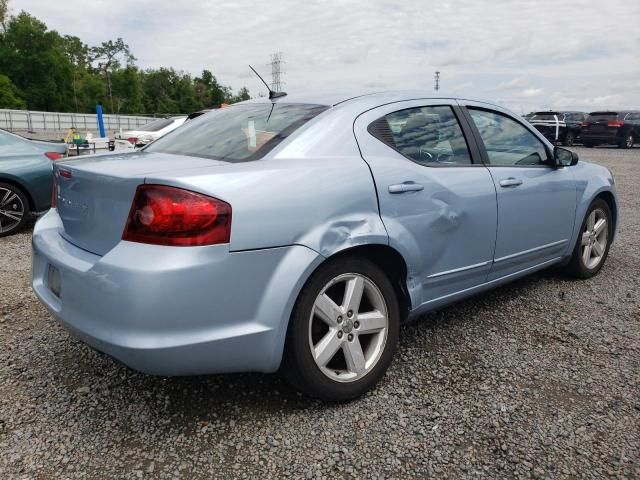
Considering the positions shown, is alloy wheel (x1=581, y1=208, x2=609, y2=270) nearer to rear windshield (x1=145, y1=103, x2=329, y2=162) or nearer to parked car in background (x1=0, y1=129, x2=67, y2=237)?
rear windshield (x1=145, y1=103, x2=329, y2=162)

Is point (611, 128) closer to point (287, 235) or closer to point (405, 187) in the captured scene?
point (405, 187)

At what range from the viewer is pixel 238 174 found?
2.15 meters

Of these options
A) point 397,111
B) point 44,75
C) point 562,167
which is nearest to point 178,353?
point 397,111

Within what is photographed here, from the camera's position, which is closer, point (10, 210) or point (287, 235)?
point (287, 235)

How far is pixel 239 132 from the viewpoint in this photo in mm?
2736

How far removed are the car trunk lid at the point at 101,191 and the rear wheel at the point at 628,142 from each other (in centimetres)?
2398

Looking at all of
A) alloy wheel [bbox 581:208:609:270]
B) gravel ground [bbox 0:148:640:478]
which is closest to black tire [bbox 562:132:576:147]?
alloy wheel [bbox 581:208:609:270]

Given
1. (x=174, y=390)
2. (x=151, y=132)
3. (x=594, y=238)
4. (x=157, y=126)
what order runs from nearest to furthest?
(x=174, y=390), (x=594, y=238), (x=151, y=132), (x=157, y=126)

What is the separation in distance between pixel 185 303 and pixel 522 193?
2.37 m

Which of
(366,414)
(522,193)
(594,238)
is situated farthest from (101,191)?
(594,238)

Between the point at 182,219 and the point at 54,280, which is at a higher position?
the point at 182,219

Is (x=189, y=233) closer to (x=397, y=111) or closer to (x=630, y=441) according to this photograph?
(x=397, y=111)

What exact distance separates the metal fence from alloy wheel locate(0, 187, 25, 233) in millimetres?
29590

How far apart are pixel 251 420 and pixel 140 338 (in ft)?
2.33
